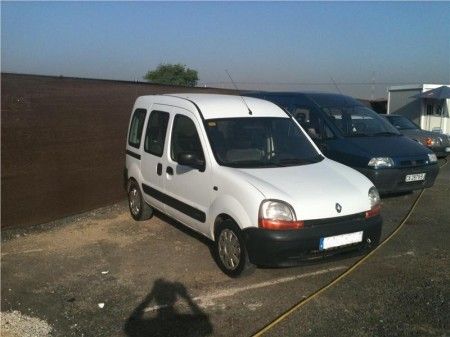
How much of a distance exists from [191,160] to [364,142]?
3.84 m

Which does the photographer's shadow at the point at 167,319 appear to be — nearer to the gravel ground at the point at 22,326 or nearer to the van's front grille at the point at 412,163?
the gravel ground at the point at 22,326

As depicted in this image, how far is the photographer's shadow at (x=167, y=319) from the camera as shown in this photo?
3.85m

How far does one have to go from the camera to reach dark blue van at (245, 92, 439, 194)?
7.38m

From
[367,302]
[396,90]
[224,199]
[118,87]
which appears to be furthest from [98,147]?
[396,90]

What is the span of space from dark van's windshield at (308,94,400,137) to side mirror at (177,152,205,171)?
12.2 ft

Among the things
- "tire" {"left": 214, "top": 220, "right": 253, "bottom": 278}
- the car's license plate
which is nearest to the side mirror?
"tire" {"left": 214, "top": 220, "right": 253, "bottom": 278}

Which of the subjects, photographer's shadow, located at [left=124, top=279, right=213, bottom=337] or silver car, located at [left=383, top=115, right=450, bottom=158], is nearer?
photographer's shadow, located at [left=124, top=279, right=213, bottom=337]

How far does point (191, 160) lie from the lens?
16.9 feet

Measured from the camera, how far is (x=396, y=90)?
2559 centimetres

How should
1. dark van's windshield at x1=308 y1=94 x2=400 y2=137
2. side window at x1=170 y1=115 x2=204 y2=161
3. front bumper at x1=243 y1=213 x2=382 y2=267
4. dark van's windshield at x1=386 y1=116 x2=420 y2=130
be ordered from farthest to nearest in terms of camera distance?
dark van's windshield at x1=386 y1=116 x2=420 y2=130 < dark van's windshield at x1=308 y1=94 x2=400 y2=137 < side window at x1=170 y1=115 x2=204 y2=161 < front bumper at x1=243 y1=213 x2=382 y2=267

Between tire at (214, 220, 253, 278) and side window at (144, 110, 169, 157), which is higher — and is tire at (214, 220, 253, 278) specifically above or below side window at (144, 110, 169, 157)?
below

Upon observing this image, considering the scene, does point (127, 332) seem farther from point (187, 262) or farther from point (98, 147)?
point (98, 147)

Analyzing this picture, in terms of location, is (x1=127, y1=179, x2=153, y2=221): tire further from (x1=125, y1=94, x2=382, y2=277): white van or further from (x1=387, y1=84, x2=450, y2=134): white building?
(x1=387, y1=84, x2=450, y2=134): white building

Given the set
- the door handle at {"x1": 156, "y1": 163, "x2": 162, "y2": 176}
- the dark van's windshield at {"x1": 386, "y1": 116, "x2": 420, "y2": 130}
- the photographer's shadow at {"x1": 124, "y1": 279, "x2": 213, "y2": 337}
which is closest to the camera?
the photographer's shadow at {"x1": 124, "y1": 279, "x2": 213, "y2": 337}
